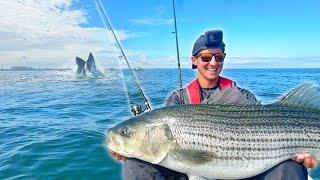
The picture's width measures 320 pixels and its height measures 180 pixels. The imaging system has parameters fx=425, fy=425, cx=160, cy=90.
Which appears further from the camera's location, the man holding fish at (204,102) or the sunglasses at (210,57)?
the sunglasses at (210,57)

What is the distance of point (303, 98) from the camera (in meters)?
5.38

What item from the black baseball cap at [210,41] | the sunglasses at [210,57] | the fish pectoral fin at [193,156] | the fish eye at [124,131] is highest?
the black baseball cap at [210,41]

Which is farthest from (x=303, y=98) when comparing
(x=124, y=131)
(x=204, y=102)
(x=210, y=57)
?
(x=124, y=131)

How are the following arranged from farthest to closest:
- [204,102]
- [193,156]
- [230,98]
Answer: [204,102], [230,98], [193,156]

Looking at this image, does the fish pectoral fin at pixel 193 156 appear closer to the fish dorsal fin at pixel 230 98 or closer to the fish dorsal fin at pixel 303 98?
the fish dorsal fin at pixel 230 98

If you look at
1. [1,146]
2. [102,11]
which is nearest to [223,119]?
[102,11]

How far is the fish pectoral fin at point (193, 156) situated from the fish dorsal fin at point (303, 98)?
4.14 feet

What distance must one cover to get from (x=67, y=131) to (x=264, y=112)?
29.3 feet

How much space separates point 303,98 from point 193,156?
5.55ft

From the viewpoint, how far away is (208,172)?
4.84 metres

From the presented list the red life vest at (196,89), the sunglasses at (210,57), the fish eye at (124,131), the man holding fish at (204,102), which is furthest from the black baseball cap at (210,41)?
the fish eye at (124,131)

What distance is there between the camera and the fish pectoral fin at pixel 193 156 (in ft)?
15.6

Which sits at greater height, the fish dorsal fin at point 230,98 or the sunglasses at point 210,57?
the sunglasses at point 210,57

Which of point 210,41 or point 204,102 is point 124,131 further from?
point 210,41
